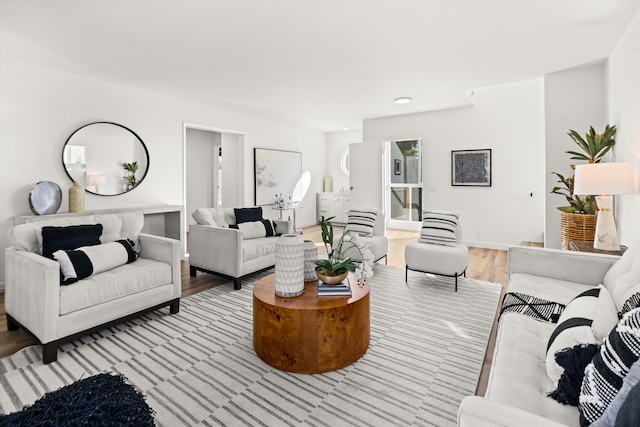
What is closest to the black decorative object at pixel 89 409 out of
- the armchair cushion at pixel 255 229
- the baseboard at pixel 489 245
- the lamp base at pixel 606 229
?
the armchair cushion at pixel 255 229

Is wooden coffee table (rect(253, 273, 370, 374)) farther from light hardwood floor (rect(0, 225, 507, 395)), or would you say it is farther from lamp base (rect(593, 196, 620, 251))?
lamp base (rect(593, 196, 620, 251))

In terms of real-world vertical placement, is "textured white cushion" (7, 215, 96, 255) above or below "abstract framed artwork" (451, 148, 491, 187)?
below

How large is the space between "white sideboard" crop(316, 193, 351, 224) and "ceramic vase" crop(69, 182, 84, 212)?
540 centimetres

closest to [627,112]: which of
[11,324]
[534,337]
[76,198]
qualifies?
[534,337]

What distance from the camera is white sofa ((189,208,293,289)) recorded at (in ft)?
12.0

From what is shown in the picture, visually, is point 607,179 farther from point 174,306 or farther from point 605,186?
point 174,306

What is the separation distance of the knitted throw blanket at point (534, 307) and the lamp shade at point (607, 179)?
1.18m

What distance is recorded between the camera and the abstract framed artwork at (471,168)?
5.80 m

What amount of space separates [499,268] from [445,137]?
2721 mm

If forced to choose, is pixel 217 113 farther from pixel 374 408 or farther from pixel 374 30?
pixel 374 408

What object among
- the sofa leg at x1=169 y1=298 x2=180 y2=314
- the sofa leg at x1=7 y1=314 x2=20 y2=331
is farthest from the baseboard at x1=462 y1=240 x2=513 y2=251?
the sofa leg at x1=7 y1=314 x2=20 y2=331

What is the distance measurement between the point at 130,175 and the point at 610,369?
17.0 ft

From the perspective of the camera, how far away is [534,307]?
197 cm

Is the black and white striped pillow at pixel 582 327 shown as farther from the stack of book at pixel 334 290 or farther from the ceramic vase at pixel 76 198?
the ceramic vase at pixel 76 198
